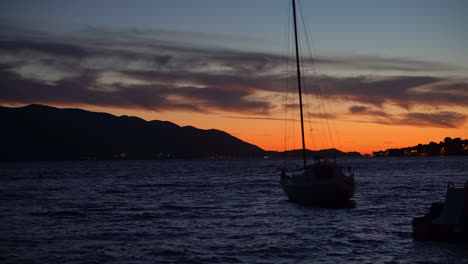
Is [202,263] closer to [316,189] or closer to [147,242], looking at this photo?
[147,242]

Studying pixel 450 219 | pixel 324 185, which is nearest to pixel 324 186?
pixel 324 185

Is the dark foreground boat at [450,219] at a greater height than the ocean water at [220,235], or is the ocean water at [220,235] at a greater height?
the dark foreground boat at [450,219]

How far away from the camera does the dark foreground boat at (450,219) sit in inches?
778

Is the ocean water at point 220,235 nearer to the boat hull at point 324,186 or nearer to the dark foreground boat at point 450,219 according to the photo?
A: the dark foreground boat at point 450,219

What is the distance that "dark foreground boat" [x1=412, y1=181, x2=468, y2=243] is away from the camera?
64.8ft

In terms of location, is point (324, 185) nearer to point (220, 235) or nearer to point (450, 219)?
point (220, 235)

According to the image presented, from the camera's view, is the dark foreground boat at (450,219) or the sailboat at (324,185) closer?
the dark foreground boat at (450,219)

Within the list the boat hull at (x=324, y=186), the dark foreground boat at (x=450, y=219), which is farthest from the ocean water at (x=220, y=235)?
the boat hull at (x=324, y=186)

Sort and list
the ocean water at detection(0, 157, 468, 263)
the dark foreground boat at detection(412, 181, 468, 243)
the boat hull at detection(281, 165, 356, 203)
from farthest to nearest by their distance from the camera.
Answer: the boat hull at detection(281, 165, 356, 203) → the dark foreground boat at detection(412, 181, 468, 243) → the ocean water at detection(0, 157, 468, 263)

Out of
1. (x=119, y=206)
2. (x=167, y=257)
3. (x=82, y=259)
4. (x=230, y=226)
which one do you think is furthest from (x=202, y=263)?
(x=119, y=206)

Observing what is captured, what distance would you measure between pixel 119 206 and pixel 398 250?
91.1 ft

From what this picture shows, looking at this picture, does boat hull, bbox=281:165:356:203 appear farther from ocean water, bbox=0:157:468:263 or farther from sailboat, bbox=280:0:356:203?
ocean water, bbox=0:157:468:263

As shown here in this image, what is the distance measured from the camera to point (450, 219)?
66.3 ft

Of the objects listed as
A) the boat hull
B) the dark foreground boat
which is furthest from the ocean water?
the boat hull
